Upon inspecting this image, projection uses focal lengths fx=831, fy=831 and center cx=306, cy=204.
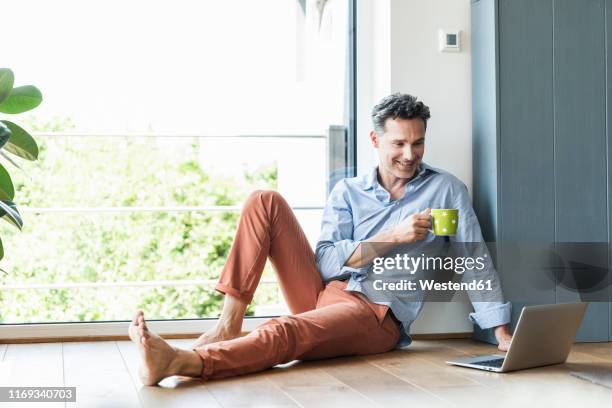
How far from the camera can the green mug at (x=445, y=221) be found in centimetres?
288

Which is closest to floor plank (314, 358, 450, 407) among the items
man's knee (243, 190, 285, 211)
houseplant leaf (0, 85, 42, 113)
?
man's knee (243, 190, 285, 211)

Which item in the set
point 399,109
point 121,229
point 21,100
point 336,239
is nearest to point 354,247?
point 336,239

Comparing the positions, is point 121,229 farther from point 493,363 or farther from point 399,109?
point 493,363

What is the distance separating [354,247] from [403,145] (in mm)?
432

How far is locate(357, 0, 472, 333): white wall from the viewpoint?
135 inches

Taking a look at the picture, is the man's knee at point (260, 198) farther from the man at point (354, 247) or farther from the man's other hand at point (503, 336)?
the man's other hand at point (503, 336)

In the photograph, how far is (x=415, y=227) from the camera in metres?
2.98

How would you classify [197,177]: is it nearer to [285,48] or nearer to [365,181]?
[285,48]

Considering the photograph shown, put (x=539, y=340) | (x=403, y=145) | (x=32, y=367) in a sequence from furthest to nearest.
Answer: (x=403, y=145), (x=32, y=367), (x=539, y=340)

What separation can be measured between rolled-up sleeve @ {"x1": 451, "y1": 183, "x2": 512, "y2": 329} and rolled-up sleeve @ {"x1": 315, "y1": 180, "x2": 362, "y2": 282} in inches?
16.3

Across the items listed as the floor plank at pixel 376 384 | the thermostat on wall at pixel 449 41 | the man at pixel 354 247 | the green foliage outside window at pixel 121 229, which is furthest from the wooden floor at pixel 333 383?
the green foliage outside window at pixel 121 229

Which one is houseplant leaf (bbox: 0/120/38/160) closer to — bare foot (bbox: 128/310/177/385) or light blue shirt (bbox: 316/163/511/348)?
bare foot (bbox: 128/310/177/385)

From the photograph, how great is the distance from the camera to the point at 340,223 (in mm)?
3266

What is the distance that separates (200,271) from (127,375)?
5553 mm
